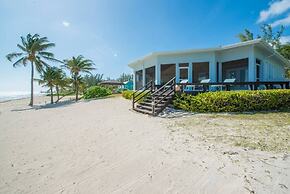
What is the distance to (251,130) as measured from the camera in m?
6.31

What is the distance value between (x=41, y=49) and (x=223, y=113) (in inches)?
965

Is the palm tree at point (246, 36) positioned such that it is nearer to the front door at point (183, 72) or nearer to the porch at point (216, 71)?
the porch at point (216, 71)

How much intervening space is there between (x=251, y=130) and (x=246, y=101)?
370 cm

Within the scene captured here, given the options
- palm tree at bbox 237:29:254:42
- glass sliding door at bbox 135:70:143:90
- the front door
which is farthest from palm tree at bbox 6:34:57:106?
palm tree at bbox 237:29:254:42

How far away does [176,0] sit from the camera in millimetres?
14062

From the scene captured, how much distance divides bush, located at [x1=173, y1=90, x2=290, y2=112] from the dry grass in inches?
35.7

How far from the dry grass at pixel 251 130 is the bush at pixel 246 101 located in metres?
0.91

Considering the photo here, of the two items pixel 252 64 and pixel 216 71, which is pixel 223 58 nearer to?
pixel 216 71

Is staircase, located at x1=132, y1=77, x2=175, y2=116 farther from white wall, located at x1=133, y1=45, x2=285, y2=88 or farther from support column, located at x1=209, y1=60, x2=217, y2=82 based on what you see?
support column, located at x1=209, y1=60, x2=217, y2=82

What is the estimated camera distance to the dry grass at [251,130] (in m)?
5.02

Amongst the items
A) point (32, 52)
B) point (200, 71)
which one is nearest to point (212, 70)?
point (200, 71)

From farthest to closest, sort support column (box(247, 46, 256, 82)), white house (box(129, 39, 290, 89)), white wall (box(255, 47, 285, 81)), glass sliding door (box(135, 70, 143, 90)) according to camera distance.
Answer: glass sliding door (box(135, 70, 143, 90))
white wall (box(255, 47, 285, 81))
white house (box(129, 39, 290, 89))
support column (box(247, 46, 256, 82))

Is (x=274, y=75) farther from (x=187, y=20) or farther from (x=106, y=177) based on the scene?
(x=106, y=177)

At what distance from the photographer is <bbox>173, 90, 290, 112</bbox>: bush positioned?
31.3 ft
